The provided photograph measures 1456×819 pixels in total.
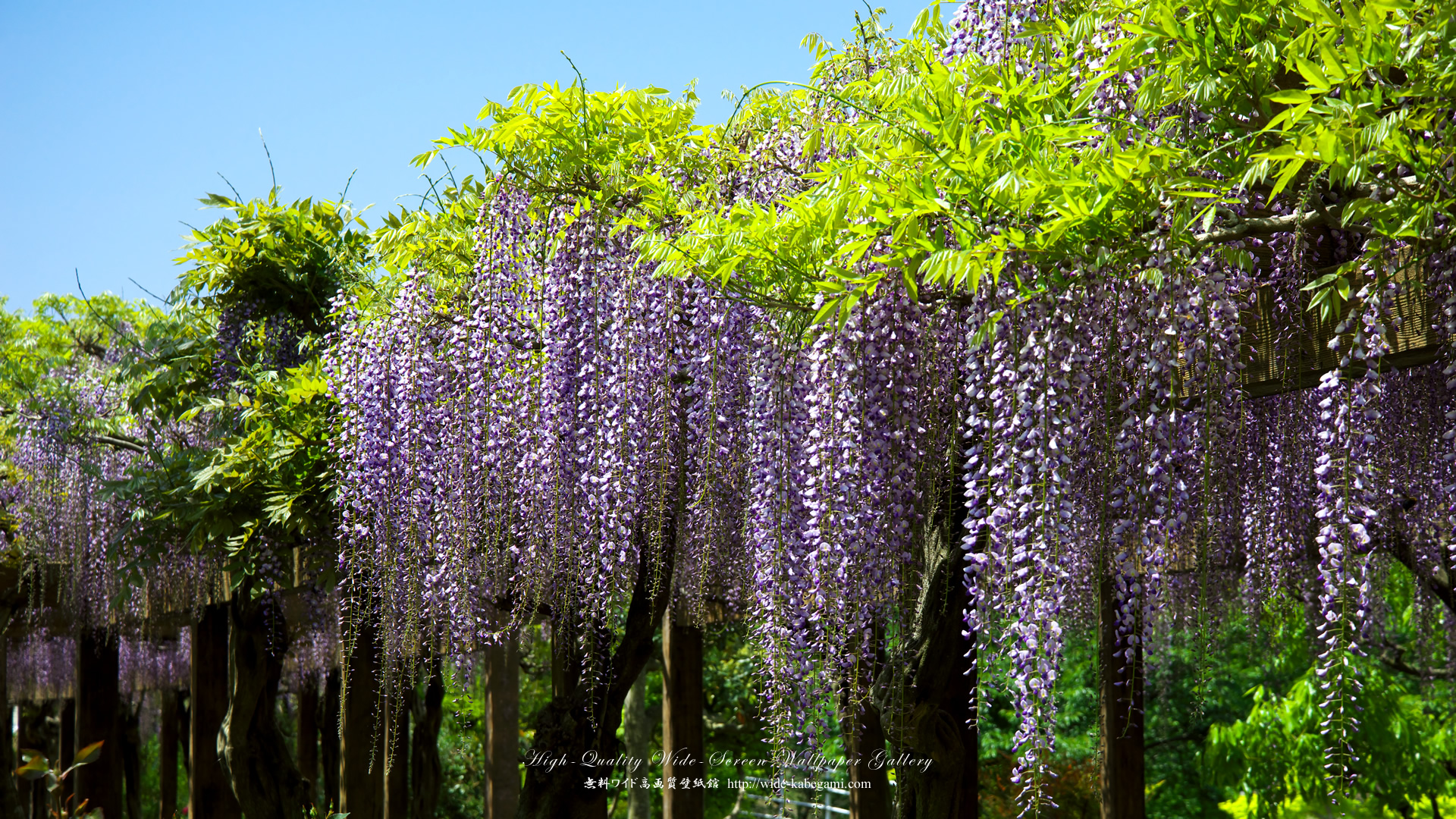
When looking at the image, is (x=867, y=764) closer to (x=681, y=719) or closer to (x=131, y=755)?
(x=681, y=719)

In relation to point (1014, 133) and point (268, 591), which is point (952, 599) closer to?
point (1014, 133)

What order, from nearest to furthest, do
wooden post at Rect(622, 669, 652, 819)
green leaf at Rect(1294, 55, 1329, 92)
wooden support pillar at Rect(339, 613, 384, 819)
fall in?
green leaf at Rect(1294, 55, 1329, 92) → wooden support pillar at Rect(339, 613, 384, 819) → wooden post at Rect(622, 669, 652, 819)

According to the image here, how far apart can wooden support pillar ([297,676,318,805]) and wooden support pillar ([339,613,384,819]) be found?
4.02 meters

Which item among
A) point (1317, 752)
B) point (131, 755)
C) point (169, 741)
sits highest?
point (1317, 752)

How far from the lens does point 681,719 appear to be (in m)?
6.18

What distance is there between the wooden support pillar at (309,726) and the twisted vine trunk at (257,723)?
168 inches

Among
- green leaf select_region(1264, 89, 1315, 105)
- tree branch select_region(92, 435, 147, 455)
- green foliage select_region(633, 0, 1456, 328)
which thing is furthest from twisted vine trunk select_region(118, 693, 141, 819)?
green leaf select_region(1264, 89, 1315, 105)

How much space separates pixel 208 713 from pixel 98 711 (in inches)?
105

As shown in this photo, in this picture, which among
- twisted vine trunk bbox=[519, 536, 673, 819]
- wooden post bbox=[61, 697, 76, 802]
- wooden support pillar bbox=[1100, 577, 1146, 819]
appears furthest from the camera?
wooden post bbox=[61, 697, 76, 802]

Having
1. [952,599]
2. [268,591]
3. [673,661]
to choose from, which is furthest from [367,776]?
[952,599]

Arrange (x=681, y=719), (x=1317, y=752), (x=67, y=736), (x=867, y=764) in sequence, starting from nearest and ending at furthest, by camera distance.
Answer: (x=867, y=764)
(x=681, y=719)
(x=1317, y=752)
(x=67, y=736)

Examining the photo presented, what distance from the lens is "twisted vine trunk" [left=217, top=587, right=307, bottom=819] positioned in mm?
7020

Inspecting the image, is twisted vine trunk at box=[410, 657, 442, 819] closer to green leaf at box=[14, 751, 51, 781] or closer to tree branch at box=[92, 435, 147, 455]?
tree branch at box=[92, 435, 147, 455]

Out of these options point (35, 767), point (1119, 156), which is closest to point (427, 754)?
point (35, 767)
